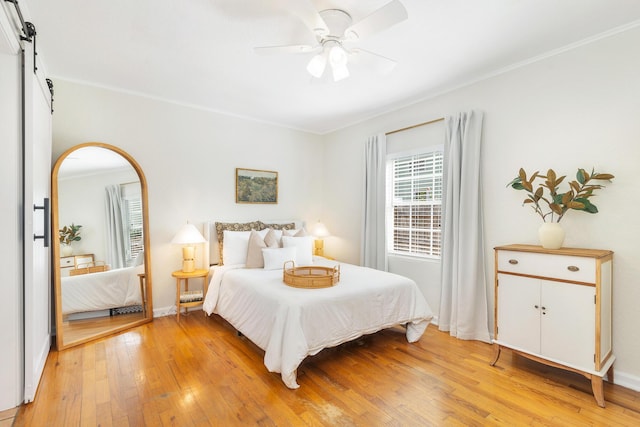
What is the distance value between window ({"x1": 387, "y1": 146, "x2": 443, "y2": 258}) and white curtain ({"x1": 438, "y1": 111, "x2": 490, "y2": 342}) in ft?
0.90

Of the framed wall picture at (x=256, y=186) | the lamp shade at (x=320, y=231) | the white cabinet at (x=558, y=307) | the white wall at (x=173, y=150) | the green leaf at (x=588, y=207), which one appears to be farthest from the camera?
the lamp shade at (x=320, y=231)

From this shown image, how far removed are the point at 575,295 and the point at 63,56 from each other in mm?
4621

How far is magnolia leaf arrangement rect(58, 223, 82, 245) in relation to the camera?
2.97 meters

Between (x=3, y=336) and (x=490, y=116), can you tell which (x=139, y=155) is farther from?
(x=490, y=116)

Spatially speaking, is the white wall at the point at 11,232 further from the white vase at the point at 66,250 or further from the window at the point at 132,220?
the window at the point at 132,220

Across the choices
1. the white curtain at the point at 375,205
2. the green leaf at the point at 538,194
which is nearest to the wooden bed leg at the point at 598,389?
the green leaf at the point at 538,194

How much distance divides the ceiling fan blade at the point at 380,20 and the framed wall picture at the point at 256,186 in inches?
108

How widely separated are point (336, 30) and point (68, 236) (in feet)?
10.4

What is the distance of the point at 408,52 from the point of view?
261 cm

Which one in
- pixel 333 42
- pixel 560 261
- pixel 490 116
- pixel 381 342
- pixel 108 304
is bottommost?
pixel 381 342

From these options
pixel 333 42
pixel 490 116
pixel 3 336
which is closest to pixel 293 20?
pixel 333 42

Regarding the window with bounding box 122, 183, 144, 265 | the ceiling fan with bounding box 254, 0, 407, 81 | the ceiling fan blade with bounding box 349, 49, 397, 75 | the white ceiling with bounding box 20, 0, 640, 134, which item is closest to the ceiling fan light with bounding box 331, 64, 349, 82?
the ceiling fan with bounding box 254, 0, 407, 81

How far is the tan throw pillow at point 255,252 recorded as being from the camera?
3505mm

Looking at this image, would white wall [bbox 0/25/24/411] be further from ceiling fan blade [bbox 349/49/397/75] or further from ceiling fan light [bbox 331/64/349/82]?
ceiling fan blade [bbox 349/49/397/75]
